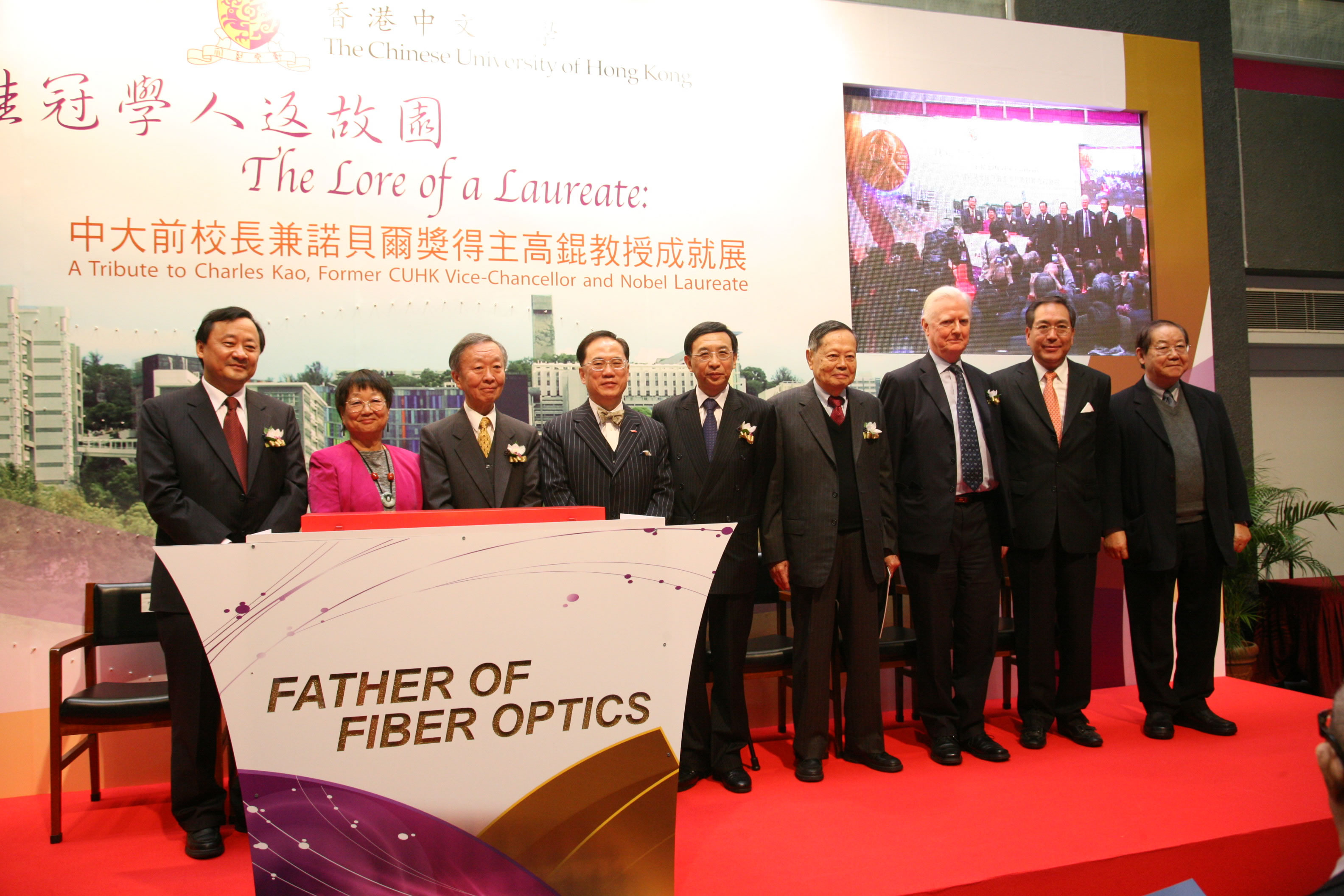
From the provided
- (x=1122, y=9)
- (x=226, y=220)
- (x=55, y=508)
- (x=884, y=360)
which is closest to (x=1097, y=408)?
(x=884, y=360)

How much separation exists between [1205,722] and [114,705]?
14.4ft

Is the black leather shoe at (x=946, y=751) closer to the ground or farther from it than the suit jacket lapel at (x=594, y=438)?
closer to the ground

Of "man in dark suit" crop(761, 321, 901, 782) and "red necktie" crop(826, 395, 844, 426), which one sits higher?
"red necktie" crop(826, 395, 844, 426)

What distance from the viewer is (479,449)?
10.6 feet

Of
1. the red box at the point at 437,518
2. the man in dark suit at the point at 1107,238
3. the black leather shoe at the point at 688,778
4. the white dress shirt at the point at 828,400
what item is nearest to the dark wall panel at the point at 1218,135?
the man in dark suit at the point at 1107,238

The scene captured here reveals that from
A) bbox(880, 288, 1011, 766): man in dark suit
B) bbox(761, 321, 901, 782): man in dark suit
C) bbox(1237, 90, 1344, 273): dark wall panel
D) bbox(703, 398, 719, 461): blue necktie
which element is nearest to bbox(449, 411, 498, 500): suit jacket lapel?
bbox(703, 398, 719, 461): blue necktie

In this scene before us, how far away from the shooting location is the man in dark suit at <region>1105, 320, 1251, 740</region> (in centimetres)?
384

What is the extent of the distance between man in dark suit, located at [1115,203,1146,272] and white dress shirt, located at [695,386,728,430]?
287cm

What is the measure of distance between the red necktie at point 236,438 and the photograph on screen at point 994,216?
2.87 metres

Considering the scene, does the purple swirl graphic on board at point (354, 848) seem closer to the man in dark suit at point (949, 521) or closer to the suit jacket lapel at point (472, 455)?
the suit jacket lapel at point (472, 455)

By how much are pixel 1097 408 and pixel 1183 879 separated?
1976mm

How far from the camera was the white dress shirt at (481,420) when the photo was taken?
3.25m

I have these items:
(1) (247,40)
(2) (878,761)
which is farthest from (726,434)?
(1) (247,40)

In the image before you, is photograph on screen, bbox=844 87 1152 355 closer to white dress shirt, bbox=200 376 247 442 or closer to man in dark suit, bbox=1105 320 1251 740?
man in dark suit, bbox=1105 320 1251 740
